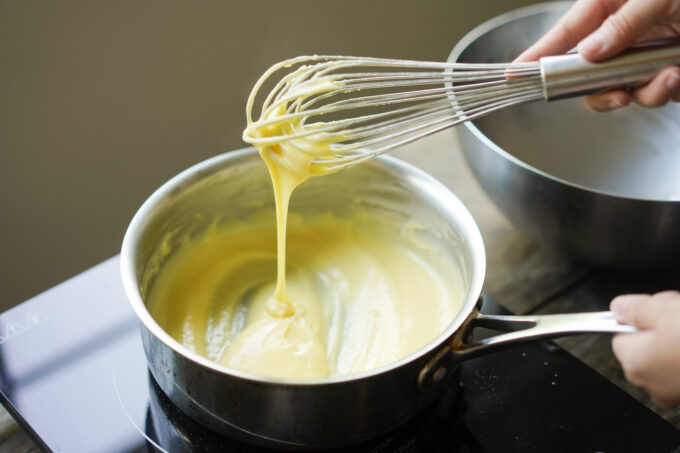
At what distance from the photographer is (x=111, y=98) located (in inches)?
50.3

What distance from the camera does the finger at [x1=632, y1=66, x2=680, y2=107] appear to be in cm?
73

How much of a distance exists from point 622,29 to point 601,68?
58 mm

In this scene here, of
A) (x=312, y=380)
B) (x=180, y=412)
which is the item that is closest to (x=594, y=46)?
(x=312, y=380)

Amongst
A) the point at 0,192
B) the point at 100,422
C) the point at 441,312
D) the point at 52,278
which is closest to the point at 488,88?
the point at 441,312

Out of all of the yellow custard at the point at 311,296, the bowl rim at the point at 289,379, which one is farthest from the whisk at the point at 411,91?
the yellow custard at the point at 311,296

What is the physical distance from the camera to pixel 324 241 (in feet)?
3.21

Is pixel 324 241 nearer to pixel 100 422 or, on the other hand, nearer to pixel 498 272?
pixel 498 272

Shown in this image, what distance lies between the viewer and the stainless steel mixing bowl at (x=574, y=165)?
2.53ft

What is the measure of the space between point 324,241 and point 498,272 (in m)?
Result: 0.25

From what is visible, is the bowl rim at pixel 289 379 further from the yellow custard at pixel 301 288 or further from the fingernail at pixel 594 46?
the fingernail at pixel 594 46

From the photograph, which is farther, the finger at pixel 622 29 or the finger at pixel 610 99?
the finger at pixel 610 99

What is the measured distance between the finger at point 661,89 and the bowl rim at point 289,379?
0.24m

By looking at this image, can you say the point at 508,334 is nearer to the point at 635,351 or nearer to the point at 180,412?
the point at 635,351

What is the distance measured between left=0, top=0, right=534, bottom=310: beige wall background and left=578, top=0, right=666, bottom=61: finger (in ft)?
2.64
